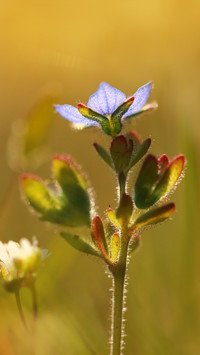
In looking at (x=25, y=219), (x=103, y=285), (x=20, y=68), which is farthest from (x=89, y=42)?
(x=103, y=285)

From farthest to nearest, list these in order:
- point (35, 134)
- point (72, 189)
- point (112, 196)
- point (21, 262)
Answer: point (112, 196) → point (35, 134) → point (72, 189) → point (21, 262)

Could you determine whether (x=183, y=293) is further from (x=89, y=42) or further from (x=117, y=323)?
(x=89, y=42)

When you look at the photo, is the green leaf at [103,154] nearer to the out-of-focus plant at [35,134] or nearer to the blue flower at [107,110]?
the blue flower at [107,110]

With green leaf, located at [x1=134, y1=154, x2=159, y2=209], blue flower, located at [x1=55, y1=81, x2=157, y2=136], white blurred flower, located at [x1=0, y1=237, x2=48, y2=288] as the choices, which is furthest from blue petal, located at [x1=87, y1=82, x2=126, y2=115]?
white blurred flower, located at [x1=0, y1=237, x2=48, y2=288]

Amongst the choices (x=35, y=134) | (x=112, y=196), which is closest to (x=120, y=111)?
(x=35, y=134)

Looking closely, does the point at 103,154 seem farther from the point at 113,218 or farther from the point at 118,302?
the point at 118,302

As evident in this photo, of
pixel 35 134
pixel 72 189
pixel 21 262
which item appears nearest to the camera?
pixel 21 262

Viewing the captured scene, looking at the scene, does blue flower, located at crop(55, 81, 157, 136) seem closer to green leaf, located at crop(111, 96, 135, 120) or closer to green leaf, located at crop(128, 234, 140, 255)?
green leaf, located at crop(111, 96, 135, 120)
